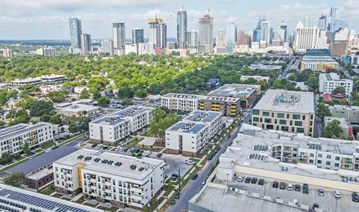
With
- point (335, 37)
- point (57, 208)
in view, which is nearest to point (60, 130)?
point (57, 208)

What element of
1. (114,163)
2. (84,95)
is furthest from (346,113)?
(84,95)

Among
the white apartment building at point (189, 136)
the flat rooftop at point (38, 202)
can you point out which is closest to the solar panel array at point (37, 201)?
the flat rooftop at point (38, 202)

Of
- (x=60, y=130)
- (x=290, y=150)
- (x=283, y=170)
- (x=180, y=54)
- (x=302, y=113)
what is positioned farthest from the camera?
(x=180, y=54)

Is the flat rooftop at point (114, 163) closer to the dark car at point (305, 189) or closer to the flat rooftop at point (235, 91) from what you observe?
the dark car at point (305, 189)

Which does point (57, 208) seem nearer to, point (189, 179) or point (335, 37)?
point (189, 179)

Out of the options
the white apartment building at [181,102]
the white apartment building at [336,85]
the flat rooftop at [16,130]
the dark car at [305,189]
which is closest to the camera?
the dark car at [305,189]

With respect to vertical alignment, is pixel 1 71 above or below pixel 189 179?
above

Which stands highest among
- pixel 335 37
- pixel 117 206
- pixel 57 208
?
pixel 335 37

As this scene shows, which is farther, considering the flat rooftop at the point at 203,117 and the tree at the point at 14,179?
the flat rooftop at the point at 203,117
